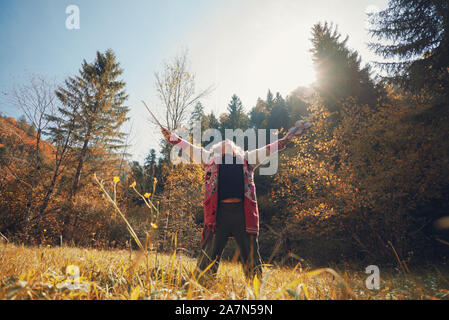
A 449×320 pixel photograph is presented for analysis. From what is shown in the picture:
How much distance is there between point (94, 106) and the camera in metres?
12.0

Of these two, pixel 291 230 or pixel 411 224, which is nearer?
pixel 411 224

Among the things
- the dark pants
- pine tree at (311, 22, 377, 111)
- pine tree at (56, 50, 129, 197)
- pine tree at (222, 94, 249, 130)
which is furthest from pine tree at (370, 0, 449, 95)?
pine tree at (222, 94, 249, 130)

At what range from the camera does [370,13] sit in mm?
7926

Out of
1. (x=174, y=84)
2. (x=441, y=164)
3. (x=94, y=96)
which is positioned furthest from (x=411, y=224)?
(x=94, y=96)

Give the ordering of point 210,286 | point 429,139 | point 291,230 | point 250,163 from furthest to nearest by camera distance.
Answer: point 291,230 < point 429,139 < point 250,163 < point 210,286

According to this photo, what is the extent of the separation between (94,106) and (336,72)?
15.2 metres

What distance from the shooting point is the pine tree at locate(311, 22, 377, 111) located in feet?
37.5

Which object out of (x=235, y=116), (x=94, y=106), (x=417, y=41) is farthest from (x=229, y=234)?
(x=235, y=116)

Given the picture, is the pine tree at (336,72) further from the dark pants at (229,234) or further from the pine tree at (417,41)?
the dark pants at (229,234)

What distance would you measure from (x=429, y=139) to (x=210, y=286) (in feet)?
29.2

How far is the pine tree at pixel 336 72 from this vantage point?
11.4 meters

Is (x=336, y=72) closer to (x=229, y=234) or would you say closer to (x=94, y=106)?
(x=229, y=234)
